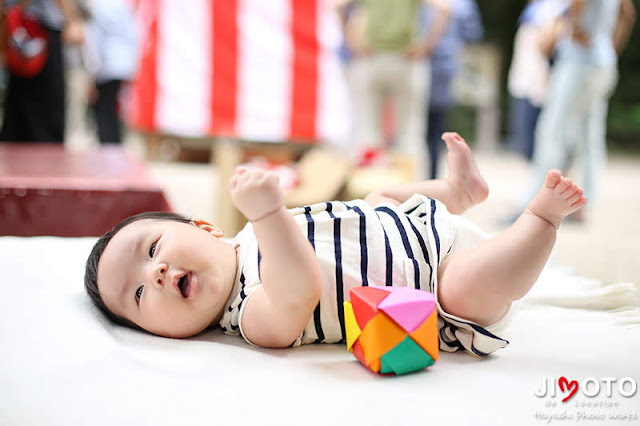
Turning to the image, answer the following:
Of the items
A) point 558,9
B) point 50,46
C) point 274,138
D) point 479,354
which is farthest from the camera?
point 274,138

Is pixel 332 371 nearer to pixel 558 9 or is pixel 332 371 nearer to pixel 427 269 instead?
pixel 427 269

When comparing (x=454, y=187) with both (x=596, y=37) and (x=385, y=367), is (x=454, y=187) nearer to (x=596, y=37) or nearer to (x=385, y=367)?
(x=385, y=367)

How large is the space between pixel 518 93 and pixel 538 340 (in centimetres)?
265

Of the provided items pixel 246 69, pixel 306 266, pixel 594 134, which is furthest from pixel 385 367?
pixel 246 69

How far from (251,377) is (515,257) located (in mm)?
358

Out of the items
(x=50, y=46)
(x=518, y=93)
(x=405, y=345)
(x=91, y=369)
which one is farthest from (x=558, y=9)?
(x=91, y=369)

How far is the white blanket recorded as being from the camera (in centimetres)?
62

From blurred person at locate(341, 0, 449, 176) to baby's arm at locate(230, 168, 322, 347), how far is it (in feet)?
6.98

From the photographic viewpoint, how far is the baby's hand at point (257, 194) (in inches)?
27.0

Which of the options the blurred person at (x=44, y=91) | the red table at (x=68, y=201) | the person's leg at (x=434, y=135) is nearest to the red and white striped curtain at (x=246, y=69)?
the person's leg at (x=434, y=135)

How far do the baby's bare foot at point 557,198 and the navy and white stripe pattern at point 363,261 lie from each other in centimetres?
17

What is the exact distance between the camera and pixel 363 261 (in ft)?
2.69

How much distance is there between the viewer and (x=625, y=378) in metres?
0.72

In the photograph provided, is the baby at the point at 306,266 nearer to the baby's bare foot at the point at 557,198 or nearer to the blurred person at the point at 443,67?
the baby's bare foot at the point at 557,198
